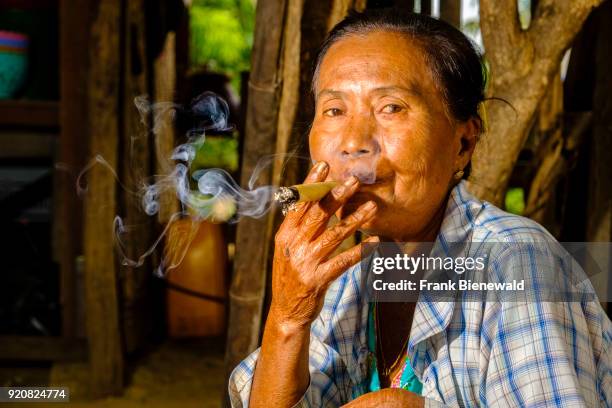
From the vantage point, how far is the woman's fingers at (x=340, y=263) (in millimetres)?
1626

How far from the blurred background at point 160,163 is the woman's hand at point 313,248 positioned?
1.22 metres

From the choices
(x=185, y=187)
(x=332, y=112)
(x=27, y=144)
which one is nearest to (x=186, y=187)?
(x=185, y=187)

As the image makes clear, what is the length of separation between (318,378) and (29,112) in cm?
336

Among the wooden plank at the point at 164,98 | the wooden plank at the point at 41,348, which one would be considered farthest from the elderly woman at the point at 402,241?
the wooden plank at the point at 41,348

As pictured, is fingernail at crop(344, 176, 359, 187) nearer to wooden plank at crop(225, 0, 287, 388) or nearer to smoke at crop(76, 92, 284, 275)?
smoke at crop(76, 92, 284, 275)

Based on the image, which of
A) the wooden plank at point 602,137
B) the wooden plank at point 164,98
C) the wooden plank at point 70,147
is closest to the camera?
the wooden plank at point 602,137

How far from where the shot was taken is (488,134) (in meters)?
2.77

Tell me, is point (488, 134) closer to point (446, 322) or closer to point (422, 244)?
point (422, 244)

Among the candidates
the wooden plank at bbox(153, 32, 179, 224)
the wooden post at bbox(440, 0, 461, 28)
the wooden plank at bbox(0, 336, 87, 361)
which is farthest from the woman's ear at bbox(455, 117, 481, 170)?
the wooden plank at bbox(0, 336, 87, 361)

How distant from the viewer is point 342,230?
1.65m

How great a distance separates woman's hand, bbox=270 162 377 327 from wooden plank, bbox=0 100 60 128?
11.0 ft

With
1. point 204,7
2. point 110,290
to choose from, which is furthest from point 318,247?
point 204,7

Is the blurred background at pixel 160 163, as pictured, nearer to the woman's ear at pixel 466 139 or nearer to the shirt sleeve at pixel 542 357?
the woman's ear at pixel 466 139

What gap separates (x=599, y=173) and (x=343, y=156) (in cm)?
235
